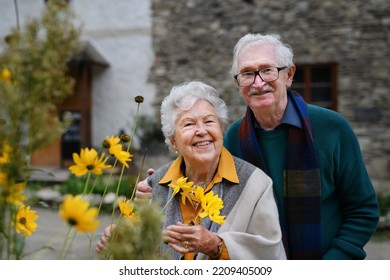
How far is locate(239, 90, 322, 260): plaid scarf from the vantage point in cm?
151

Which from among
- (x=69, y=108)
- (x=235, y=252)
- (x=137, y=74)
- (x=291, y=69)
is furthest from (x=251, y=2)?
(x=235, y=252)

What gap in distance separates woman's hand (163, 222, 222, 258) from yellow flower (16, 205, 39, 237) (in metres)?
0.29

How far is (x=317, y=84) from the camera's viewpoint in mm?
6922

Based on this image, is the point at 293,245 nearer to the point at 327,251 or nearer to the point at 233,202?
the point at 327,251

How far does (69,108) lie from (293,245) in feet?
24.0

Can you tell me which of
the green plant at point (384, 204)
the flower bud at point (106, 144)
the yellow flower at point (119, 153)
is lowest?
the green plant at point (384, 204)

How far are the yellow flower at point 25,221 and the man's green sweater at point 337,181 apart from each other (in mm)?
873

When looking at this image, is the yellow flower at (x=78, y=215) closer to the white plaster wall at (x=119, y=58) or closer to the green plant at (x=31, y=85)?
the green plant at (x=31, y=85)

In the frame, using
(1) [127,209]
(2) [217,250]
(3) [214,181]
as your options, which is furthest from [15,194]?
(3) [214,181]

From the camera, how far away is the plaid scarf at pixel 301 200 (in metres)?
1.51

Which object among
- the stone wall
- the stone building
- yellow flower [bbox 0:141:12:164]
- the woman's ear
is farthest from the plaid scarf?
the stone wall

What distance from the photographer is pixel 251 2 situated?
6.92 metres

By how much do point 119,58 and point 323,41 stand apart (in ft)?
10.9

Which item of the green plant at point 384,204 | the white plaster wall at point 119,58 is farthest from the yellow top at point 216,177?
the white plaster wall at point 119,58
